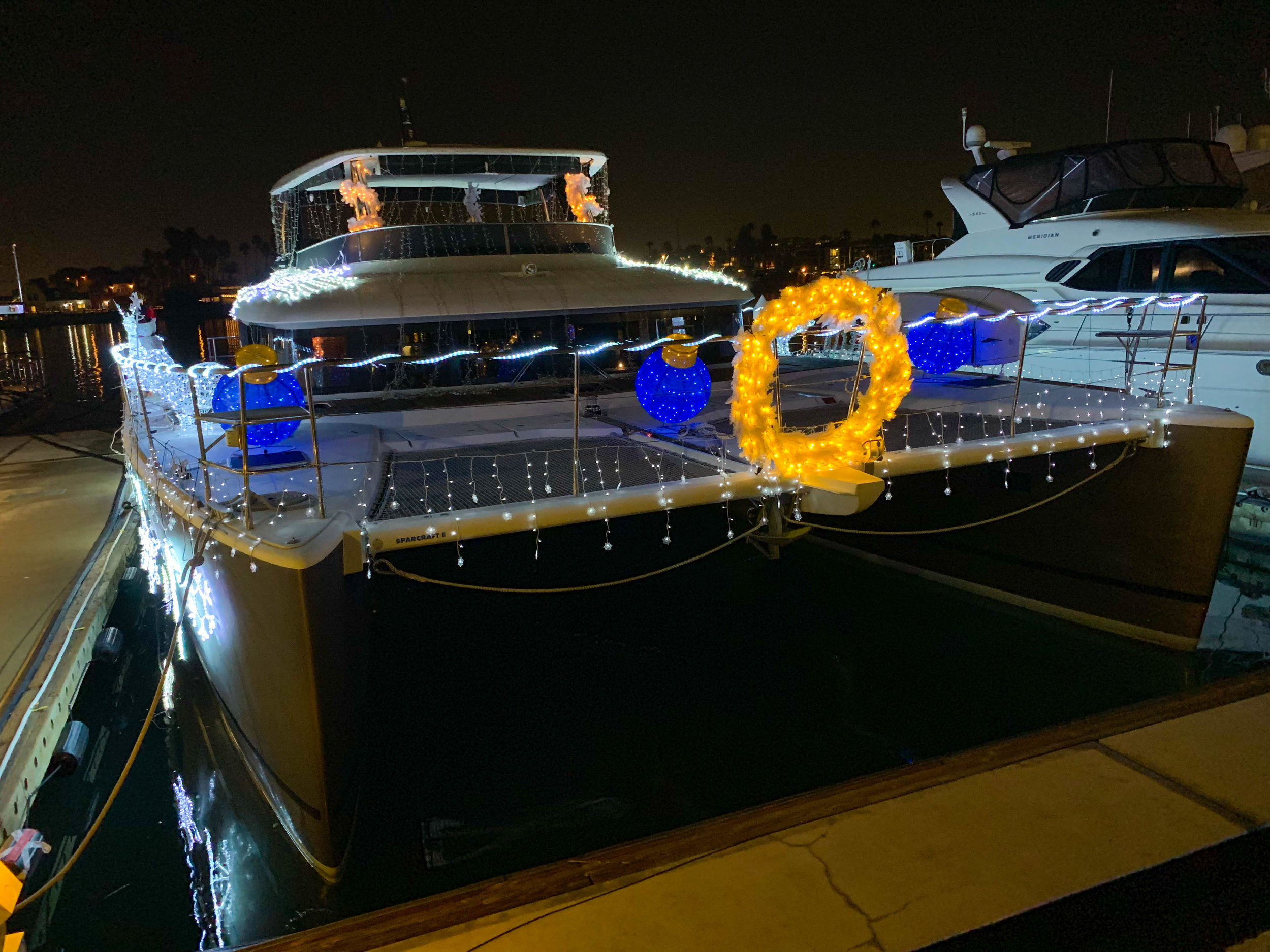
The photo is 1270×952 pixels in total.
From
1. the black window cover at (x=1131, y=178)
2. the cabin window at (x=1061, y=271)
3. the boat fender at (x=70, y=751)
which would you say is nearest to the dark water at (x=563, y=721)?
the boat fender at (x=70, y=751)

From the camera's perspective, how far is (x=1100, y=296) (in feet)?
45.3

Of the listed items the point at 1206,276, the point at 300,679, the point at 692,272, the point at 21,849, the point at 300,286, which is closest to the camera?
the point at 21,849

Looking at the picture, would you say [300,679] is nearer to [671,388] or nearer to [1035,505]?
[671,388]

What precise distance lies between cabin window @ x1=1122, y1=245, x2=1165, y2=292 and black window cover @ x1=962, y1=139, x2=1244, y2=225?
1.84 m

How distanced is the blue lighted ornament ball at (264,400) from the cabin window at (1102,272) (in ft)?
42.6

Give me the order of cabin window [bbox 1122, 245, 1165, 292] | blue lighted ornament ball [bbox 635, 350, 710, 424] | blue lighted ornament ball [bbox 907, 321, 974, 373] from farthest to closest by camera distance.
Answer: cabin window [bbox 1122, 245, 1165, 292] → blue lighted ornament ball [bbox 907, 321, 974, 373] → blue lighted ornament ball [bbox 635, 350, 710, 424]

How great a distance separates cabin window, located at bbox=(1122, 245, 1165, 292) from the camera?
13.2 m

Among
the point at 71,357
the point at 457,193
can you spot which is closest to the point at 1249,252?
the point at 457,193

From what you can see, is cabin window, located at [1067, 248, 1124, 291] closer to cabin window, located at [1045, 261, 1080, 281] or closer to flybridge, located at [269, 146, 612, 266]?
cabin window, located at [1045, 261, 1080, 281]

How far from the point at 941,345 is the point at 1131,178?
26.8 feet

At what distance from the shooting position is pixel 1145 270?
13352 millimetres

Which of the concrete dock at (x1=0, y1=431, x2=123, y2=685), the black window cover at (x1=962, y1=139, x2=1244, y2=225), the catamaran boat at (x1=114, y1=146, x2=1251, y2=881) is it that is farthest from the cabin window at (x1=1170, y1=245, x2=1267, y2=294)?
the concrete dock at (x1=0, y1=431, x2=123, y2=685)

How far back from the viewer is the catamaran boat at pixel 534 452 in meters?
5.39

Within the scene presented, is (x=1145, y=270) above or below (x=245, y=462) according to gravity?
above
